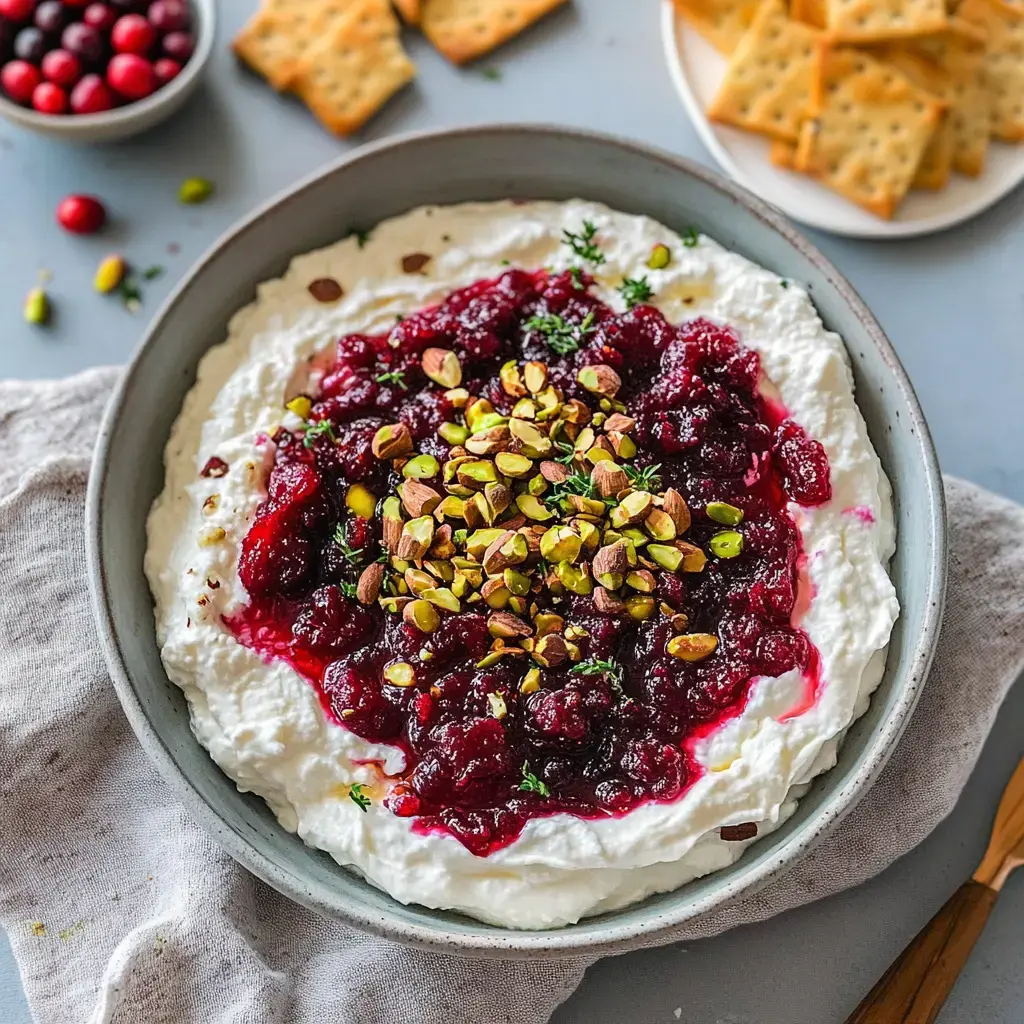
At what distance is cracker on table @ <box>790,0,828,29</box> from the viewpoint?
439 cm

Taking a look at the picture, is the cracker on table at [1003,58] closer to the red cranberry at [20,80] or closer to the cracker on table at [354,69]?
the cracker on table at [354,69]

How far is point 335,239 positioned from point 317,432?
0.81 m

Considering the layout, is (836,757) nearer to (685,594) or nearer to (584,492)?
(685,594)

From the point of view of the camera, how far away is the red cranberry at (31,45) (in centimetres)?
436

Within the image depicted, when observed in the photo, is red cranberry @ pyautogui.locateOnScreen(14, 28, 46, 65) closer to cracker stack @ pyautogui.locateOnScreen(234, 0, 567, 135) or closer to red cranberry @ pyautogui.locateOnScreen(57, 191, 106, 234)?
red cranberry @ pyautogui.locateOnScreen(57, 191, 106, 234)

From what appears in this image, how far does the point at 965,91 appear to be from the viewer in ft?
14.3

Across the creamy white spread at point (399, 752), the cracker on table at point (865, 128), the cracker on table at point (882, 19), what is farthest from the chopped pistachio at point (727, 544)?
the cracker on table at point (882, 19)

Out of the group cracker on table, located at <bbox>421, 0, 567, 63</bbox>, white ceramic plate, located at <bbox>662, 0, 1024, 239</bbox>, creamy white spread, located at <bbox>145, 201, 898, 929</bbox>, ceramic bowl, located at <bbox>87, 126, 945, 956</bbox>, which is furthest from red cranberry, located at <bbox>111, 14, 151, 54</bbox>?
white ceramic plate, located at <bbox>662, 0, 1024, 239</bbox>

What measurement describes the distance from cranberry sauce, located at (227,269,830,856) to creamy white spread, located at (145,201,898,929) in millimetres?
65

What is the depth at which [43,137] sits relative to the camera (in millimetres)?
4445

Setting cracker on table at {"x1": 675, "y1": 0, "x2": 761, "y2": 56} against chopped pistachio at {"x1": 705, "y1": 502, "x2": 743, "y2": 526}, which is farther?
cracker on table at {"x1": 675, "y1": 0, "x2": 761, "y2": 56}

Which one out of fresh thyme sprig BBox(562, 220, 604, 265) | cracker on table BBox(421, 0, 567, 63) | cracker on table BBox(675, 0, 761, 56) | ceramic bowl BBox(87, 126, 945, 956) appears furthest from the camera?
cracker on table BBox(421, 0, 567, 63)

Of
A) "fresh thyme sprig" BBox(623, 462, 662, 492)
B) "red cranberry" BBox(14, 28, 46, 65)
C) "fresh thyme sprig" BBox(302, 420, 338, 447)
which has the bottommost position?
"fresh thyme sprig" BBox(302, 420, 338, 447)

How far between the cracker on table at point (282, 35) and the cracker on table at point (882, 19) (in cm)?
189
